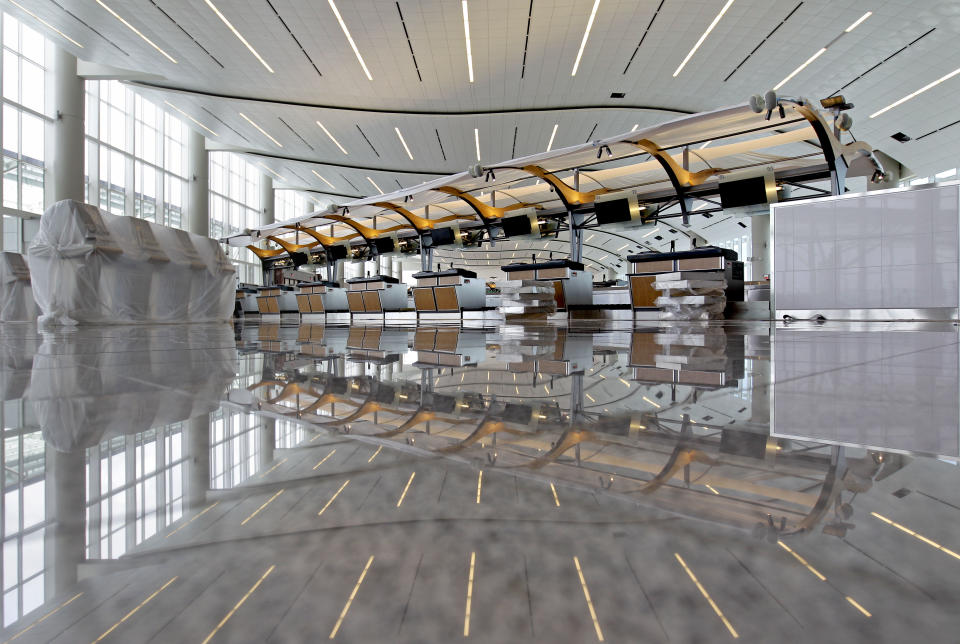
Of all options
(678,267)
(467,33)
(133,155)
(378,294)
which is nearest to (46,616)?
(678,267)

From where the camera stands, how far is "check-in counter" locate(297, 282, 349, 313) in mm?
16766

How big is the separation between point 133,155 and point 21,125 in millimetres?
4501

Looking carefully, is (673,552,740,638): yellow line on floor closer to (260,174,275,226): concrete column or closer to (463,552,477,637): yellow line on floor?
(463,552,477,637): yellow line on floor

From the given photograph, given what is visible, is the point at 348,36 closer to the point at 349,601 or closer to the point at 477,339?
the point at 477,339

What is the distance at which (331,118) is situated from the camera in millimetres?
16609

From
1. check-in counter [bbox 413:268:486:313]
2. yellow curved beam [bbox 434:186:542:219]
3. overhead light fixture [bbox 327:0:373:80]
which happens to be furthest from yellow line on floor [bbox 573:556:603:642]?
overhead light fixture [bbox 327:0:373:80]

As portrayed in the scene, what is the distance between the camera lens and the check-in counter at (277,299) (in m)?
18.4

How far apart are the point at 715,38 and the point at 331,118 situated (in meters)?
11.5

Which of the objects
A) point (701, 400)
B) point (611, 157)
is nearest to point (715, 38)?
point (611, 157)

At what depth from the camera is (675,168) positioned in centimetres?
1019

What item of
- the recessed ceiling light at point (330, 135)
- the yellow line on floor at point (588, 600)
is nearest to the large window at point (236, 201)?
the recessed ceiling light at point (330, 135)

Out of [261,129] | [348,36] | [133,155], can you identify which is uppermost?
[348,36]

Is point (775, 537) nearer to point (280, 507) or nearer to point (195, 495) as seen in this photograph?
point (280, 507)

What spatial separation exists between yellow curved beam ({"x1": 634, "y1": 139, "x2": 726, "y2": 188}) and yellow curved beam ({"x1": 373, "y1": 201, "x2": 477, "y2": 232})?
5.78 meters
